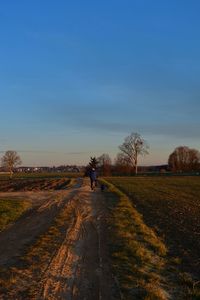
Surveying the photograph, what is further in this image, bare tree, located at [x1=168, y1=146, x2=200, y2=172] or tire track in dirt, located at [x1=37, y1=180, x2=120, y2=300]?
bare tree, located at [x1=168, y1=146, x2=200, y2=172]

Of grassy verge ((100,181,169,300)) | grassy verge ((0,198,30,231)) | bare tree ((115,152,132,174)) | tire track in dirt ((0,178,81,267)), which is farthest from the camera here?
bare tree ((115,152,132,174))

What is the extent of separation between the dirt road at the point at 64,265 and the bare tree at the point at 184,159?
137 metres

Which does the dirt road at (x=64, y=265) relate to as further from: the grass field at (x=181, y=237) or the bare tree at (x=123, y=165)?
the bare tree at (x=123, y=165)

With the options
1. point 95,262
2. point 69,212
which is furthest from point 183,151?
point 95,262

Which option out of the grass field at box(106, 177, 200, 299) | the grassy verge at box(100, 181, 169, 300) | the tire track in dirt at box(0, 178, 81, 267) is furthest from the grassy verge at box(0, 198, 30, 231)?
the grass field at box(106, 177, 200, 299)

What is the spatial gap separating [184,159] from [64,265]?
158m

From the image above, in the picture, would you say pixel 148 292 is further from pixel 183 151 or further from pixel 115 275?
pixel 183 151

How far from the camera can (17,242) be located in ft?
44.8

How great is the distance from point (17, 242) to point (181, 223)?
24.8 ft

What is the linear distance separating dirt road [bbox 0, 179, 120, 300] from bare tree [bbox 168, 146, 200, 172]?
137 metres

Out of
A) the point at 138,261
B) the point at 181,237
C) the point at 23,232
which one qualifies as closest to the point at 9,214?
the point at 23,232

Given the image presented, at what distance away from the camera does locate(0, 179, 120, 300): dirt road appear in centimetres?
830

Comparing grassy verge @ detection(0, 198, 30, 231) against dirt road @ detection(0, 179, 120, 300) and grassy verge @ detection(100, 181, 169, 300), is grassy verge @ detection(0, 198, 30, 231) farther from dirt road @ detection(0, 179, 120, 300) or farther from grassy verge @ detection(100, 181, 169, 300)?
grassy verge @ detection(100, 181, 169, 300)

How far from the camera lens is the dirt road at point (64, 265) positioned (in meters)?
8.30
